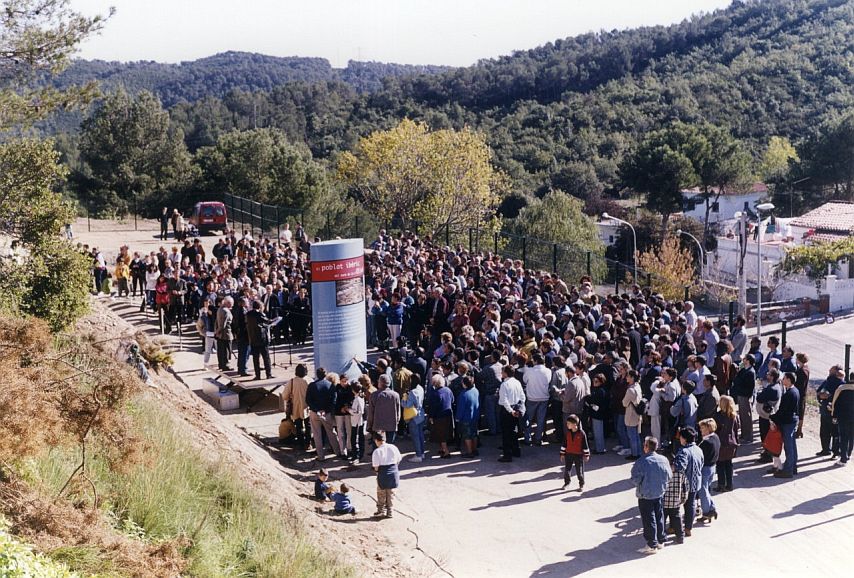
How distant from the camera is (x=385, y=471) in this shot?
1112 centimetres

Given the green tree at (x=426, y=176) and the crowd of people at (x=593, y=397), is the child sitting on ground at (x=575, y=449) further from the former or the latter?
the green tree at (x=426, y=176)

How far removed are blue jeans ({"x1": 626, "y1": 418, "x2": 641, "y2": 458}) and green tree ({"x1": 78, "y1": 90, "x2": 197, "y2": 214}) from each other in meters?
41.5

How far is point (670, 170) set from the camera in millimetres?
63719

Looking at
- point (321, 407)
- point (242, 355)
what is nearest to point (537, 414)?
point (321, 407)

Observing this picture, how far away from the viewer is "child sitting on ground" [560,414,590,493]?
1168cm

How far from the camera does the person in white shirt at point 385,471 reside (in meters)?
11.1

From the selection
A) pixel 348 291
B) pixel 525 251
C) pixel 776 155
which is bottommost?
pixel 525 251

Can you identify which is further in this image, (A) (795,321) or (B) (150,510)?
(A) (795,321)

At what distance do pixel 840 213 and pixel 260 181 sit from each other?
34.3m

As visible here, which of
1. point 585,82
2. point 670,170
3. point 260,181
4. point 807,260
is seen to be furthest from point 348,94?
point 807,260

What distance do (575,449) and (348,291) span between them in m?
5.89

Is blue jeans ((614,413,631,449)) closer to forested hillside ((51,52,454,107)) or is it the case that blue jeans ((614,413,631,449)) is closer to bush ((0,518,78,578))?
bush ((0,518,78,578))

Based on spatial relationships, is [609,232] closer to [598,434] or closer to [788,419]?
[598,434]

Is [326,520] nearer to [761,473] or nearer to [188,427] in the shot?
[188,427]
